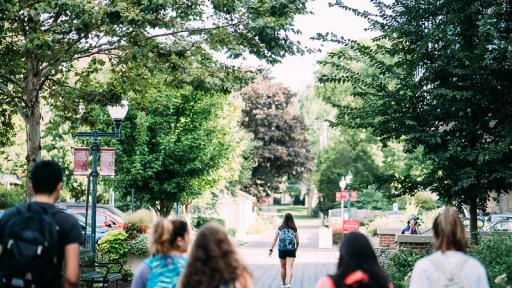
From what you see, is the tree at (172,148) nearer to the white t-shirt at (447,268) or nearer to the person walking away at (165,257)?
the person walking away at (165,257)

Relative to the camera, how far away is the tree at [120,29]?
13.4 m

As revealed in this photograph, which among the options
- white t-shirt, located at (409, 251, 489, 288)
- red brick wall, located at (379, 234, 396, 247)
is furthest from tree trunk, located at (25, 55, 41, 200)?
red brick wall, located at (379, 234, 396, 247)

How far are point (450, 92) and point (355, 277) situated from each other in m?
8.03

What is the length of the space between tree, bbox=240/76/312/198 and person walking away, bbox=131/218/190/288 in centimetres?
5539

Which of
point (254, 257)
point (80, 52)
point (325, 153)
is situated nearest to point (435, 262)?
point (80, 52)

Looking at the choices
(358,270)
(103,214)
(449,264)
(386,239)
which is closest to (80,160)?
(103,214)

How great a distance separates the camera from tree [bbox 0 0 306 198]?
1343cm

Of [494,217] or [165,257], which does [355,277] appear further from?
[494,217]

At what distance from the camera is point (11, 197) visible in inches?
1577

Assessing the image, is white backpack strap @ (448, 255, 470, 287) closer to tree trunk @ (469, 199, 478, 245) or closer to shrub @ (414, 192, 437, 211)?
tree trunk @ (469, 199, 478, 245)

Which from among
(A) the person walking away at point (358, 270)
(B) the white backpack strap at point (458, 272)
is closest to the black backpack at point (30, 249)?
(A) the person walking away at point (358, 270)

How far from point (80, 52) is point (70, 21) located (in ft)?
4.20

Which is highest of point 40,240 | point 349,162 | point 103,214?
point 349,162

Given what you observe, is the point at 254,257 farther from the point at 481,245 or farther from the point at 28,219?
the point at 28,219
